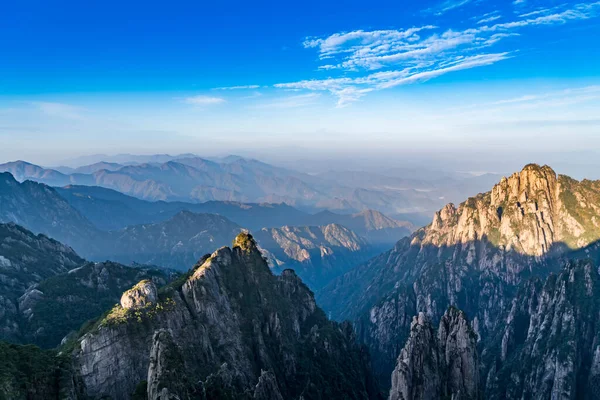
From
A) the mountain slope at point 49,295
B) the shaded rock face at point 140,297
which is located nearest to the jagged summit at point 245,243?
the mountain slope at point 49,295

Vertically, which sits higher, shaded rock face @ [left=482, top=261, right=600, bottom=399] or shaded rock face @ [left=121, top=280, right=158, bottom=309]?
shaded rock face @ [left=121, top=280, right=158, bottom=309]

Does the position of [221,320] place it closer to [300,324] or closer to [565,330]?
[300,324]

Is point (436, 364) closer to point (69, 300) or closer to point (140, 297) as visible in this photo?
point (140, 297)

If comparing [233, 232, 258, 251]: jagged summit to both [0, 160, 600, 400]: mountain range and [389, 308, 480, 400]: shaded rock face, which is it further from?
[389, 308, 480, 400]: shaded rock face

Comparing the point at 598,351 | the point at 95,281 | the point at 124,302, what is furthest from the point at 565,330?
the point at 95,281

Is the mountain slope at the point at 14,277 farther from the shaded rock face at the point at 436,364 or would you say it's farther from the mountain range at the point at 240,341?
the shaded rock face at the point at 436,364

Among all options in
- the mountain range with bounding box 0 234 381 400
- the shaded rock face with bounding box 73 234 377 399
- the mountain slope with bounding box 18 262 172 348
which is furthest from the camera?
the mountain slope with bounding box 18 262 172 348

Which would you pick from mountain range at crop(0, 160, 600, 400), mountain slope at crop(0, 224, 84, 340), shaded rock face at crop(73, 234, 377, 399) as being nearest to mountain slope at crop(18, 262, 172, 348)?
mountain range at crop(0, 160, 600, 400)
